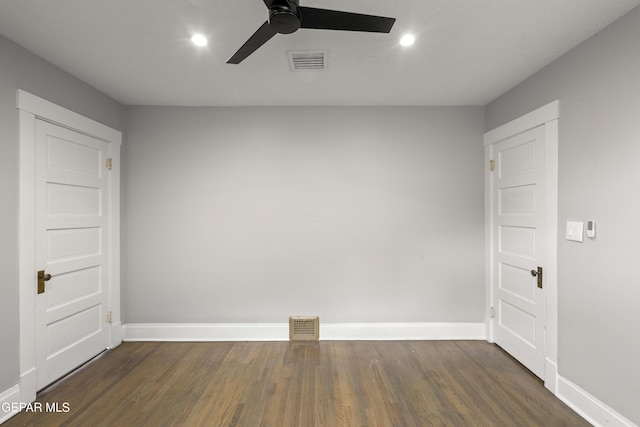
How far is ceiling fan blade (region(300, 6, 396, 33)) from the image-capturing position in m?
1.29

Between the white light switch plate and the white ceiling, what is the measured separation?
1.23 m

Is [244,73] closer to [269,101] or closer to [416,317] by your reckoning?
[269,101]

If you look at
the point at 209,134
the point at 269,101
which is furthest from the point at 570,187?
the point at 209,134

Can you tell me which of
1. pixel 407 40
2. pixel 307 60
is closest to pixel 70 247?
pixel 307 60

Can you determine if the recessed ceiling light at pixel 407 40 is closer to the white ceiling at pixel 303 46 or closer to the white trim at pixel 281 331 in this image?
the white ceiling at pixel 303 46

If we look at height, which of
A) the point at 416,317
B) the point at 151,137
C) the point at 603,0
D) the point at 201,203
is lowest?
the point at 416,317

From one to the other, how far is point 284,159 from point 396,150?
3.97ft

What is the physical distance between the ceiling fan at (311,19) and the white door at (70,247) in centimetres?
210

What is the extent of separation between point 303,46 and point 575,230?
2.27 metres

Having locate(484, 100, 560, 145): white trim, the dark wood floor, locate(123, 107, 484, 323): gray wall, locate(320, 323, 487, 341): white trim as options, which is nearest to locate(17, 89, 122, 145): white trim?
locate(123, 107, 484, 323): gray wall

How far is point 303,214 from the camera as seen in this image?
10.6ft

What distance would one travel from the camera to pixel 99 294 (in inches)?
113

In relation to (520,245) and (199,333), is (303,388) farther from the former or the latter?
(520,245)

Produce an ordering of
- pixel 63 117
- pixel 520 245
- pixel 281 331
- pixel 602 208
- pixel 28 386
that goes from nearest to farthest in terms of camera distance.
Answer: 1. pixel 602 208
2. pixel 28 386
3. pixel 63 117
4. pixel 520 245
5. pixel 281 331
